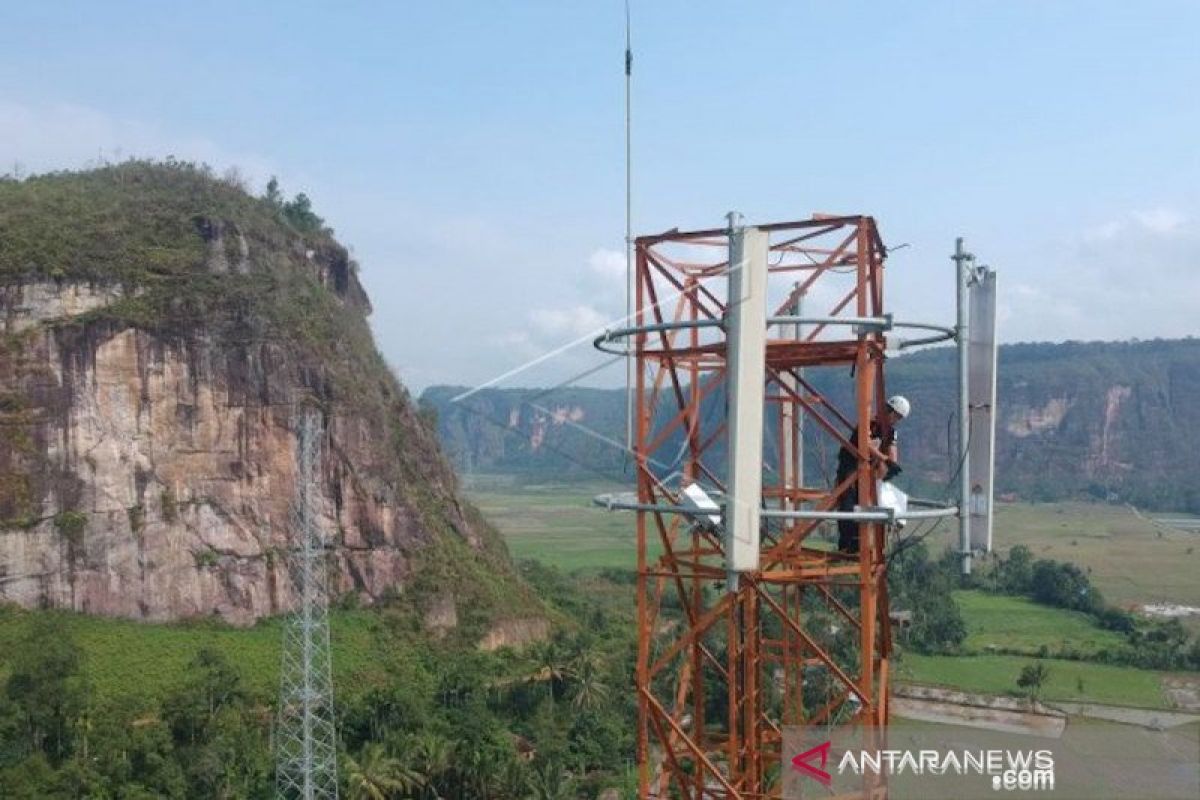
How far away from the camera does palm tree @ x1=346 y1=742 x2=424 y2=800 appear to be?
21.0m

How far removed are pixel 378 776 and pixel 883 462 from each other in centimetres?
1759

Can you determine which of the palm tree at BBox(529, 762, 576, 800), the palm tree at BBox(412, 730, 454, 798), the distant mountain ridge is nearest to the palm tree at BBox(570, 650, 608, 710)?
the palm tree at BBox(529, 762, 576, 800)

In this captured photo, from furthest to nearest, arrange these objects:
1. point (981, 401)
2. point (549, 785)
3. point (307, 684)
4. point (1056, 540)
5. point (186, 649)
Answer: point (1056, 540), point (186, 649), point (549, 785), point (307, 684), point (981, 401)

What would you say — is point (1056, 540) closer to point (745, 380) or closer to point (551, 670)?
point (551, 670)

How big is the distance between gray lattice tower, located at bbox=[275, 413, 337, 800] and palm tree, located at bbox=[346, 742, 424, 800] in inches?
16.9

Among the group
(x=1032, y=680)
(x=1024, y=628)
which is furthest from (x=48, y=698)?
(x=1024, y=628)

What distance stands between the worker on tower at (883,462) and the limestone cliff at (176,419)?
28.2m

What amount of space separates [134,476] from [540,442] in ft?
90.1

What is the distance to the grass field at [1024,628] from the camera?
143 ft

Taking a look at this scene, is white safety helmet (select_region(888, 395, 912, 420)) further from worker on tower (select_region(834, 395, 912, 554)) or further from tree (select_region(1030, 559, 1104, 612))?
tree (select_region(1030, 559, 1104, 612))

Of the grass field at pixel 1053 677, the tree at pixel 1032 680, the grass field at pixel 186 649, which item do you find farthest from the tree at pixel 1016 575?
the grass field at pixel 186 649

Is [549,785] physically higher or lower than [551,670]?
lower

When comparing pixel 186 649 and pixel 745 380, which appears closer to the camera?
pixel 745 380

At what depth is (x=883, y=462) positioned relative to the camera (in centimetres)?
612
